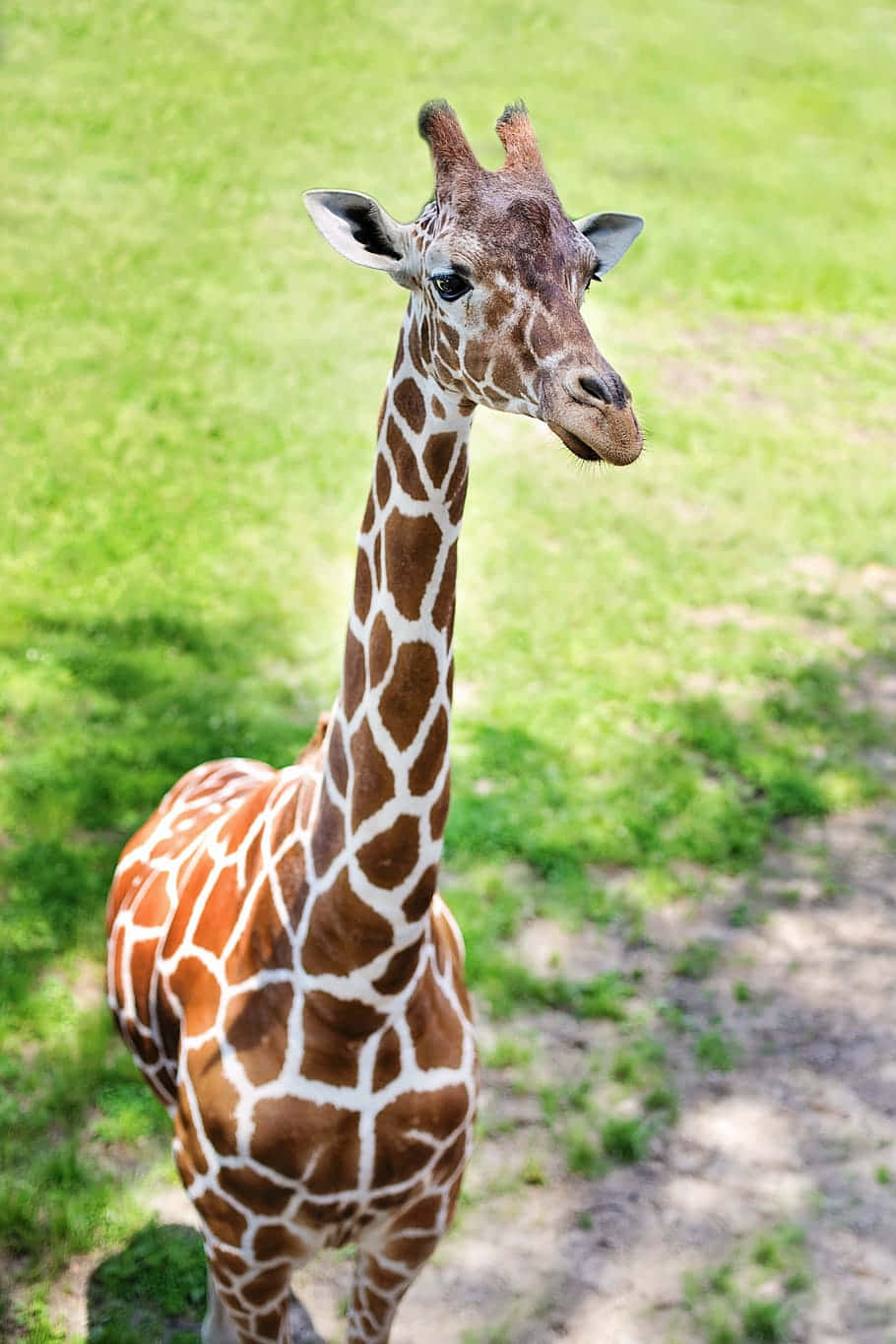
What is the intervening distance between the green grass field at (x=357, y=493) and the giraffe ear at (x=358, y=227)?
2967 mm

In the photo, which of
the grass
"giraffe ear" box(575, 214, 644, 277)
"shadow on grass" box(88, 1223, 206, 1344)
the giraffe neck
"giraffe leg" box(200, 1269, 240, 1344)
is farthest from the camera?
the grass

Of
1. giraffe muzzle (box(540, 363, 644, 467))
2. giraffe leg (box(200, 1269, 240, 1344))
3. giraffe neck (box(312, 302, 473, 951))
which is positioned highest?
giraffe muzzle (box(540, 363, 644, 467))

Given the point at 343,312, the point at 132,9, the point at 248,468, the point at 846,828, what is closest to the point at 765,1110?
the point at 846,828

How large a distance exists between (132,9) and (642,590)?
11.2 m

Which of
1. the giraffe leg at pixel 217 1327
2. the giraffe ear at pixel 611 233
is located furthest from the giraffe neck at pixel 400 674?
the giraffe leg at pixel 217 1327

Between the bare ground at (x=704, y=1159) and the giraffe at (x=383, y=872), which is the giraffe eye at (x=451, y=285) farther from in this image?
the bare ground at (x=704, y=1159)

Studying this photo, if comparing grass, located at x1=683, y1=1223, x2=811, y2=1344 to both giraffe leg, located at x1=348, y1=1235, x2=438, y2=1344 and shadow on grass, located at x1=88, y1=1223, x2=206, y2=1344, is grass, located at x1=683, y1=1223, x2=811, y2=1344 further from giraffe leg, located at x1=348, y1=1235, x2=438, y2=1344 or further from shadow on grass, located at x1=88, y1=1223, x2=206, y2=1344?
shadow on grass, located at x1=88, y1=1223, x2=206, y2=1344

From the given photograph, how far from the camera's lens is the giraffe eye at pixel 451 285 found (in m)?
2.21

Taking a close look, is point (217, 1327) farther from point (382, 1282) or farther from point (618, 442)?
point (618, 442)

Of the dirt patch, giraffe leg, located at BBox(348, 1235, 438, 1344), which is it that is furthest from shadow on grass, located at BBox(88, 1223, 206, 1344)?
giraffe leg, located at BBox(348, 1235, 438, 1344)

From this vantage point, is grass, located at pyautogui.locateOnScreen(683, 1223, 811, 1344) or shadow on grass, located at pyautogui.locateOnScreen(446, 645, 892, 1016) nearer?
grass, located at pyautogui.locateOnScreen(683, 1223, 811, 1344)

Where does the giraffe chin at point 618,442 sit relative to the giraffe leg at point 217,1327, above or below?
above

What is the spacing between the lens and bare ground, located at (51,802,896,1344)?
12.6ft

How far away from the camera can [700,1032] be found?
15.9 feet
